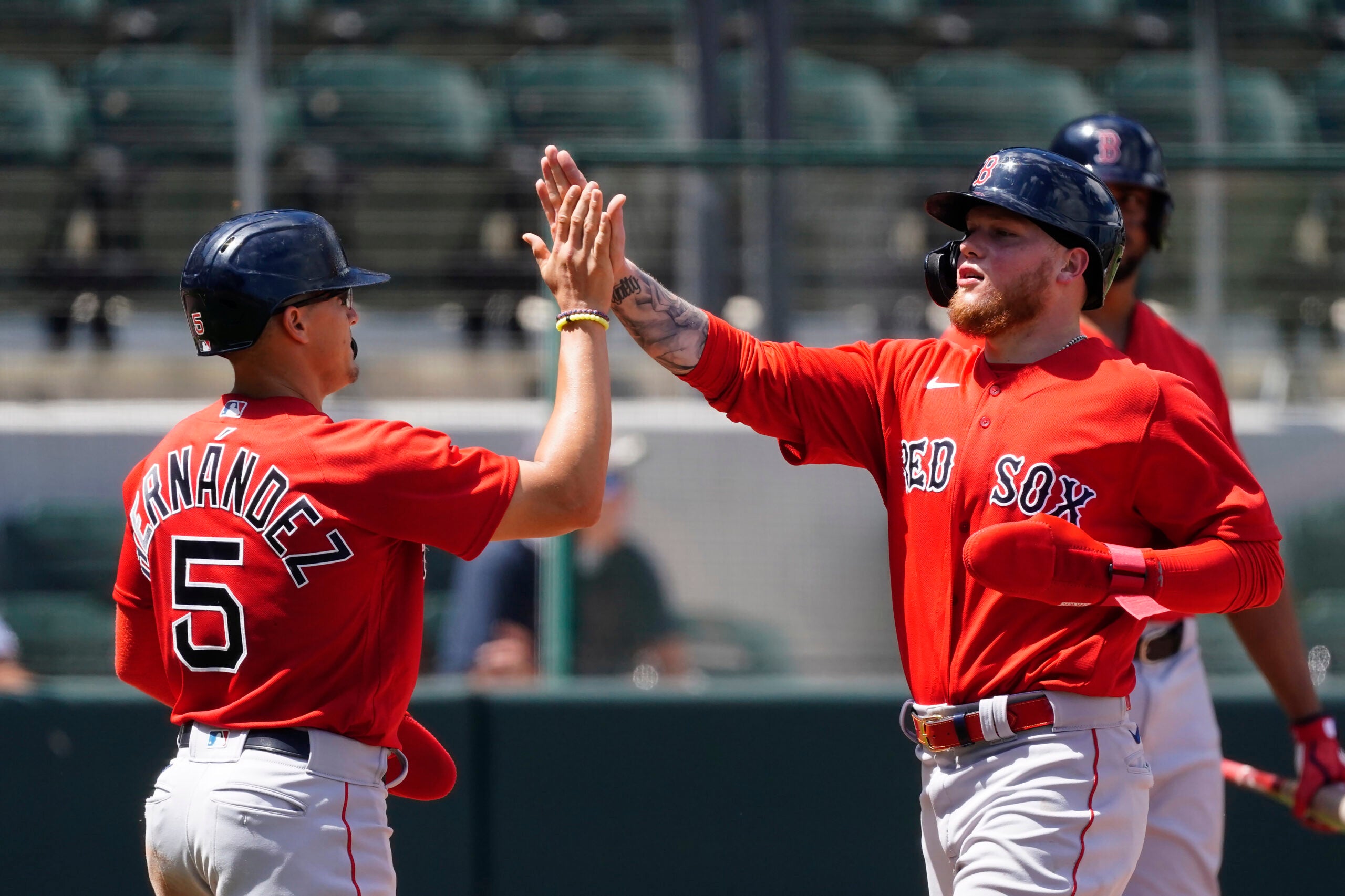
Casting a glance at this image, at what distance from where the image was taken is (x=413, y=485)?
2418 mm

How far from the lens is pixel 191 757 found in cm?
244

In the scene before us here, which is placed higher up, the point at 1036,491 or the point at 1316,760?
the point at 1036,491

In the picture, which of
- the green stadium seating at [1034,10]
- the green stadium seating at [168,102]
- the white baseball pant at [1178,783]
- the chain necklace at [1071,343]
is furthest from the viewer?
the green stadium seating at [1034,10]

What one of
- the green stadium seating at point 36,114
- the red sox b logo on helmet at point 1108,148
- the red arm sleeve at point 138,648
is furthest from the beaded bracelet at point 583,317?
the green stadium seating at point 36,114

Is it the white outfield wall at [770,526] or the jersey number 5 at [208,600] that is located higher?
the jersey number 5 at [208,600]

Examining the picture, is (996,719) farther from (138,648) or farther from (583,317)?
(138,648)

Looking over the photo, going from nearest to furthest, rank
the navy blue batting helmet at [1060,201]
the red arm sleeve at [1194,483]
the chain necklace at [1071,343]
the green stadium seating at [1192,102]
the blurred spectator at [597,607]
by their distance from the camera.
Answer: the red arm sleeve at [1194,483], the navy blue batting helmet at [1060,201], the chain necklace at [1071,343], the blurred spectator at [597,607], the green stadium seating at [1192,102]

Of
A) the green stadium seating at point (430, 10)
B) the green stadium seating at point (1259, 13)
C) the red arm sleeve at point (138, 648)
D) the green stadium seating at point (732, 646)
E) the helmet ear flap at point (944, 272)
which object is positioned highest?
the green stadium seating at point (430, 10)

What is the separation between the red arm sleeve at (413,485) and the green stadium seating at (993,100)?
558cm

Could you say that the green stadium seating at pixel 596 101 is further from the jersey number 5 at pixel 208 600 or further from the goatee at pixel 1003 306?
the jersey number 5 at pixel 208 600

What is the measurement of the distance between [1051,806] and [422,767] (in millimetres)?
1177

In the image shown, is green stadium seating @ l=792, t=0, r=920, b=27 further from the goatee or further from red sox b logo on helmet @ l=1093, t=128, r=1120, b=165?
the goatee

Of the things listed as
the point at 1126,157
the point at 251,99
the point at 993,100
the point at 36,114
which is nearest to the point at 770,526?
the point at 1126,157

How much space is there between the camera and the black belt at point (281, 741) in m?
2.40
